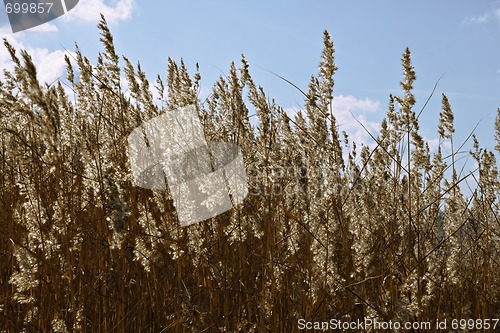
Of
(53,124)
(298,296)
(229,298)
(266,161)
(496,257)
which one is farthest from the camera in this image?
(496,257)

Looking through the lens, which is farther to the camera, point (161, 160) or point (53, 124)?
point (161, 160)

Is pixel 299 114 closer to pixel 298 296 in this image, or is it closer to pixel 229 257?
pixel 229 257

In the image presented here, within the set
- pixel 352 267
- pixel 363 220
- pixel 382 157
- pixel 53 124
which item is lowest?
pixel 352 267

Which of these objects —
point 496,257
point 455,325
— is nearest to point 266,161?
point 455,325

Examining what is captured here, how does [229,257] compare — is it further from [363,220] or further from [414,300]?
[414,300]

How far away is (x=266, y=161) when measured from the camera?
2576 millimetres

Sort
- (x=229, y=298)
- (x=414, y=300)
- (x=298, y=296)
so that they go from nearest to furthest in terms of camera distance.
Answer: (x=414, y=300) → (x=298, y=296) → (x=229, y=298)

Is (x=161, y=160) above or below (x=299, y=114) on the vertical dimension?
below

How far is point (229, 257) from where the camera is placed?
274 centimetres

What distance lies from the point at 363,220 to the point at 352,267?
0.74ft

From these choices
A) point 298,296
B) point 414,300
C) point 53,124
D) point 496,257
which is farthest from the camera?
point 496,257

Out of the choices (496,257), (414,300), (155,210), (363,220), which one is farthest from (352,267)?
(496,257)

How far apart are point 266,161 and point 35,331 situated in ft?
3.88

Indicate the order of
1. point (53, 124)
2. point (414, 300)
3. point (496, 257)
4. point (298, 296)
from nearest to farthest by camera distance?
point (53, 124)
point (414, 300)
point (298, 296)
point (496, 257)
